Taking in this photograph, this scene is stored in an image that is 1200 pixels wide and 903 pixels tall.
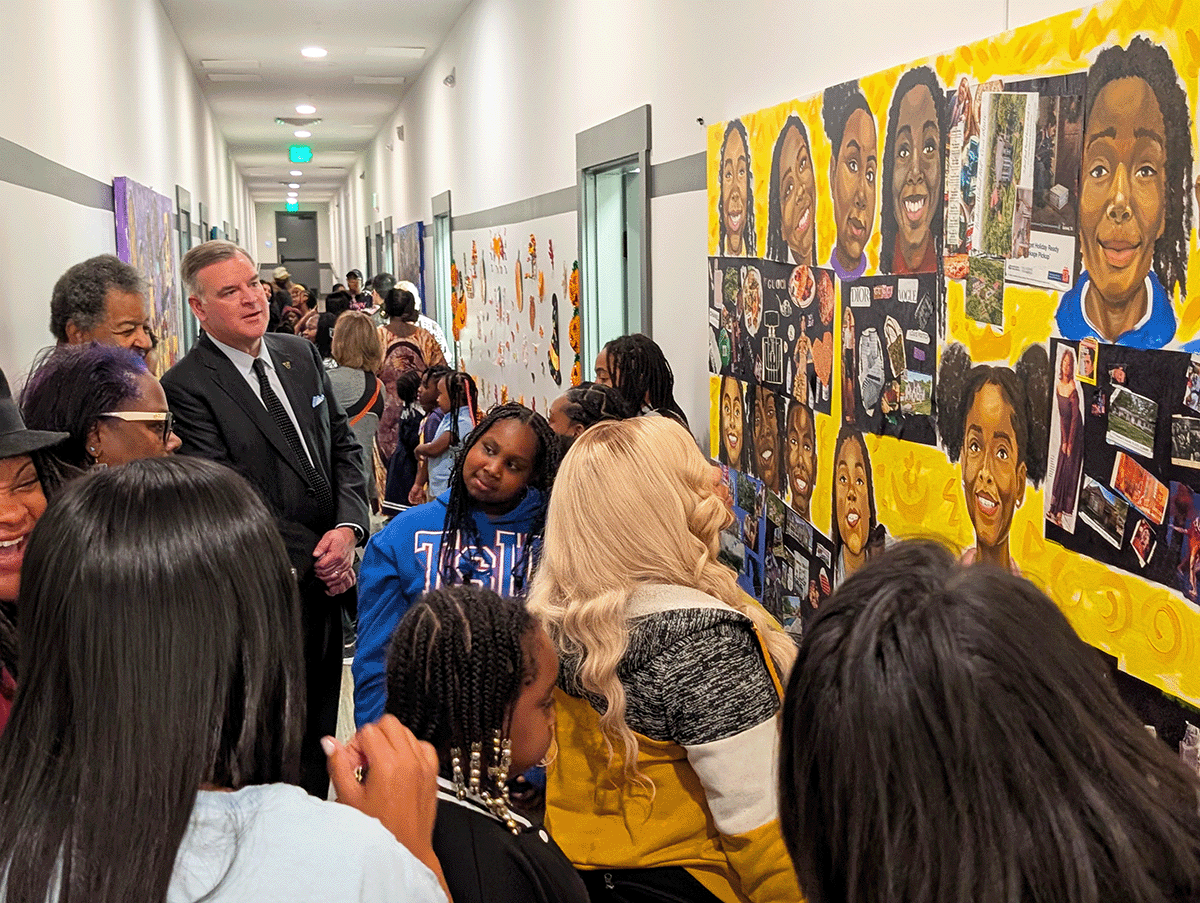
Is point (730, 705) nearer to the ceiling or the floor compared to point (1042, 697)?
nearer to the floor

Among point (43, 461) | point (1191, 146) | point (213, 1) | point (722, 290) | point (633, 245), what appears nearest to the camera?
point (1191, 146)

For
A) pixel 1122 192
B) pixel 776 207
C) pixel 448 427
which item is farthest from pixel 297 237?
pixel 1122 192

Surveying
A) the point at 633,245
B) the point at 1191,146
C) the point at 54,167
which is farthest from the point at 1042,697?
the point at 633,245

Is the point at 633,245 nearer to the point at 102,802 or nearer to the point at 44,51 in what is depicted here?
the point at 44,51

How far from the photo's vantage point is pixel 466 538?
2.67m

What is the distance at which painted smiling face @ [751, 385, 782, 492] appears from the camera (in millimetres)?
3537

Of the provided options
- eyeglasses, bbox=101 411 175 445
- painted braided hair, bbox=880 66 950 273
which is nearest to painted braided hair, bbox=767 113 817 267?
painted braided hair, bbox=880 66 950 273

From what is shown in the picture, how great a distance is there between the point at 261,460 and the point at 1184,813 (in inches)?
115

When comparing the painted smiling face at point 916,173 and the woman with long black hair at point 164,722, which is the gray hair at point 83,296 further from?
the woman with long black hair at point 164,722

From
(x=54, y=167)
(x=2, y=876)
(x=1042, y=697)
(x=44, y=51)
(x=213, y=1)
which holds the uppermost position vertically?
(x=213, y=1)

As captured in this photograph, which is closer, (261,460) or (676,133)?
(261,460)

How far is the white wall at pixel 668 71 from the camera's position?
2.90 metres

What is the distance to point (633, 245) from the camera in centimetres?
645

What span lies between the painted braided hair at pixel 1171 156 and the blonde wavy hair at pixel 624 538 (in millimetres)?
837
